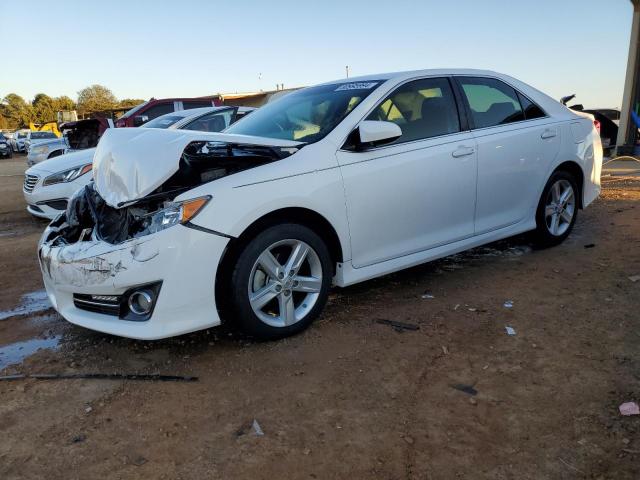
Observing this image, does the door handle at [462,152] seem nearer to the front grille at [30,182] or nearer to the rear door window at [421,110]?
the rear door window at [421,110]

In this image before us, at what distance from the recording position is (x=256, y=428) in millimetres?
2367

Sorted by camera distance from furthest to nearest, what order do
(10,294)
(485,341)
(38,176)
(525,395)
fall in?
(38,176), (10,294), (485,341), (525,395)

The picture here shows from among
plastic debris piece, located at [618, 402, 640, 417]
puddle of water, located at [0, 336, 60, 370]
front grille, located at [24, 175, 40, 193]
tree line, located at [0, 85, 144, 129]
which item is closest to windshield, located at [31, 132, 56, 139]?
front grille, located at [24, 175, 40, 193]

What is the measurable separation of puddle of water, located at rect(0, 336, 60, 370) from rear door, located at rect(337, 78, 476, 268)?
2.08 metres

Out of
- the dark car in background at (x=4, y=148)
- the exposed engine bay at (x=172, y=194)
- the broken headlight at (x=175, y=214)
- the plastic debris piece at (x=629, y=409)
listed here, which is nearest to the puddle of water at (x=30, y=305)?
the exposed engine bay at (x=172, y=194)

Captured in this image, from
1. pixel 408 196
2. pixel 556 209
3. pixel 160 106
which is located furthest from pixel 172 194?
pixel 160 106

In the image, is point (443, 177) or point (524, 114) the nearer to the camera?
point (443, 177)

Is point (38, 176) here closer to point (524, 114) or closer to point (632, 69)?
point (524, 114)

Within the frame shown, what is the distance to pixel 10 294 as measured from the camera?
14.5ft

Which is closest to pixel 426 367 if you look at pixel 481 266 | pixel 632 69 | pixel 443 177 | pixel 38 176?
pixel 443 177

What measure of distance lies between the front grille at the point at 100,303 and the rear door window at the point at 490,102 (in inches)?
117

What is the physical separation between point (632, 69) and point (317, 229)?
13.2 meters

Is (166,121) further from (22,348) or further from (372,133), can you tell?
(372,133)

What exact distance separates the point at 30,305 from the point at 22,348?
89 centimetres
